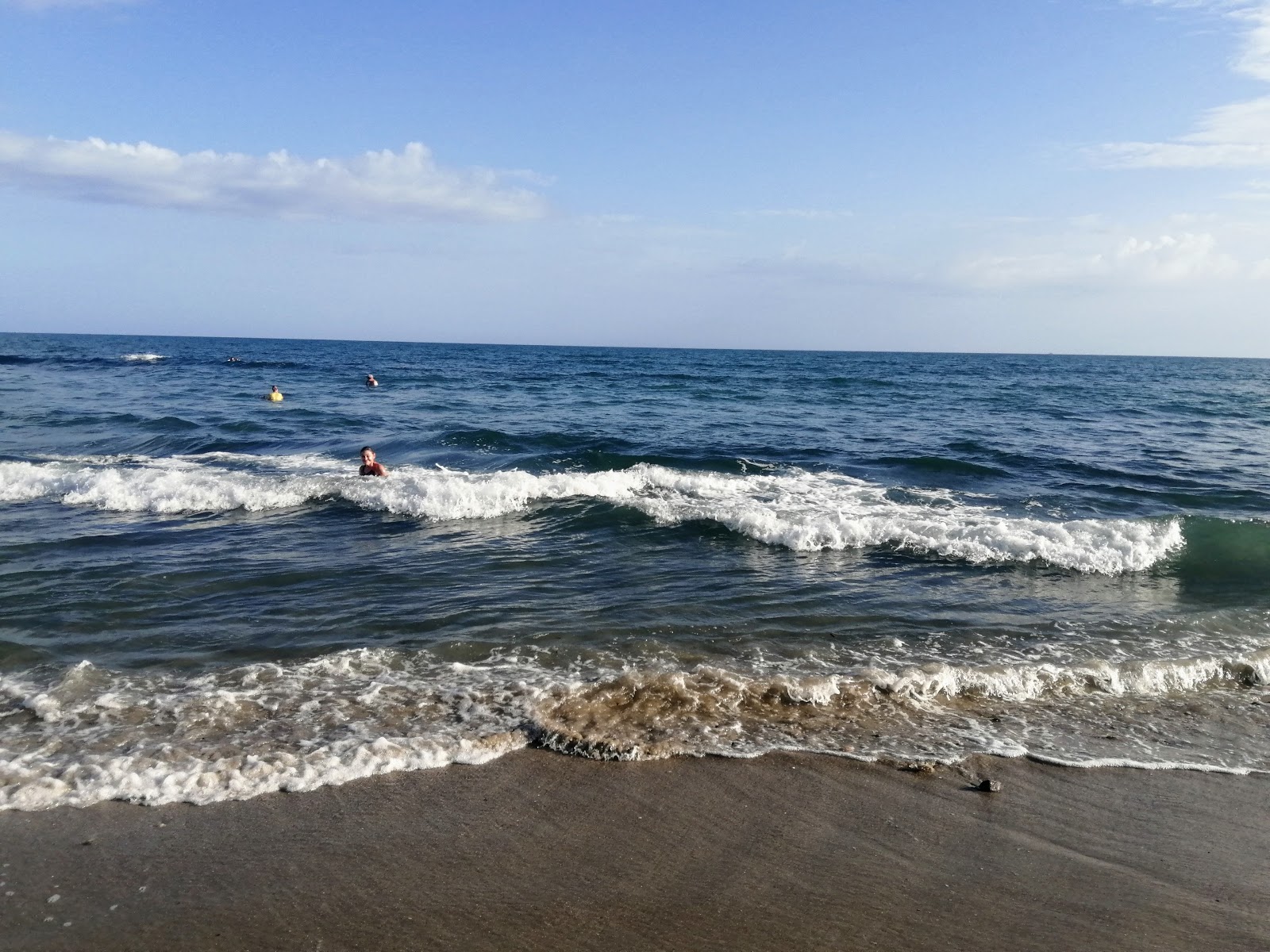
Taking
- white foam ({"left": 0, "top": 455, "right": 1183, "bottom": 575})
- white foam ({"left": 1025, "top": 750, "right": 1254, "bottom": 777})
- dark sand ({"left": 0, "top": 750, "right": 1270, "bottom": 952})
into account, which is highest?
white foam ({"left": 0, "top": 455, "right": 1183, "bottom": 575})

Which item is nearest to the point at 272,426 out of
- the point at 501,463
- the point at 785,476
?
the point at 501,463

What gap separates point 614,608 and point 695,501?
5564 millimetres

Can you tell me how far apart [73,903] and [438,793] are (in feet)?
5.87

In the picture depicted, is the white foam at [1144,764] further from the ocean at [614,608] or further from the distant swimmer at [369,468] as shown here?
the distant swimmer at [369,468]

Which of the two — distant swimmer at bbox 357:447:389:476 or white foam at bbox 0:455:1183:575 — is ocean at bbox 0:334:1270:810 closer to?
white foam at bbox 0:455:1183:575

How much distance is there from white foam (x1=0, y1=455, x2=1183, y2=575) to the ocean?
7 centimetres

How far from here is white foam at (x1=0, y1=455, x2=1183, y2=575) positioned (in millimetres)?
10773

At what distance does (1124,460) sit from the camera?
18.7 metres

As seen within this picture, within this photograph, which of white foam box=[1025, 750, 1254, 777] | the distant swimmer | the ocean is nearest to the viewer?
white foam box=[1025, 750, 1254, 777]

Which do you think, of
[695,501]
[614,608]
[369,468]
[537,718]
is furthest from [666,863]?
[369,468]

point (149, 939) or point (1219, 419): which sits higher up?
point (1219, 419)

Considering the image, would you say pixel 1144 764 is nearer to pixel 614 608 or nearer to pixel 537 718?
pixel 537 718

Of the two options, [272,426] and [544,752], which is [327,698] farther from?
[272,426]

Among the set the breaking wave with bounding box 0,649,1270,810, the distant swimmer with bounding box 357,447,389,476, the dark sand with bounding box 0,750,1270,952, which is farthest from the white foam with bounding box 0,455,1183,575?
the dark sand with bounding box 0,750,1270,952
